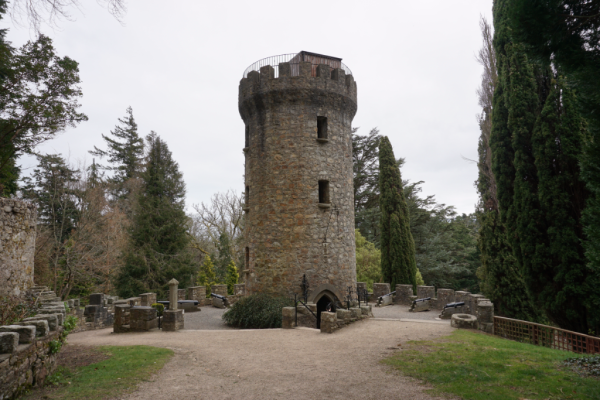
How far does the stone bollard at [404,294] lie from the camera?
17.6 m

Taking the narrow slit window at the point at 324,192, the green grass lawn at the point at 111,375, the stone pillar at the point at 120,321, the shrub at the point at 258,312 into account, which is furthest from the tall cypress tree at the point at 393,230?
the green grass lawn at the point at 111,375

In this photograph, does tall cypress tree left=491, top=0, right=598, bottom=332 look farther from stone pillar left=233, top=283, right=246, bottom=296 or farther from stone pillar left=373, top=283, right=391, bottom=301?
stone pillar left=233, top=283, right=246, bottom=296

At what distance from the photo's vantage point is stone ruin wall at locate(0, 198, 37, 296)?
8.25 meters

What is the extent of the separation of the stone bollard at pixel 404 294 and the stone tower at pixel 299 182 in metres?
4.43

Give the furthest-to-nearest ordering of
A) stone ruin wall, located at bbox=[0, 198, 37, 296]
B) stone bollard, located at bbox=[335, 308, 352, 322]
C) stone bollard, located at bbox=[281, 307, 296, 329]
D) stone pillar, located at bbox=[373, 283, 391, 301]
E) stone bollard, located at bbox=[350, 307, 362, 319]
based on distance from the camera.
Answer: stone pillar, located at bbox=[373, 283, 391, 301]
stone bollard, located at bbox=[350, 307, 362, 319]
stone bollard, located at bbox=[281, 307, 296, 329]
stone bollard, located at bbox=[335, 308, 352, 322]
stone ruin wall, located at bbox=[0, 198, 37, 296]

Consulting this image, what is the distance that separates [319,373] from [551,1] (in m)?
6.56

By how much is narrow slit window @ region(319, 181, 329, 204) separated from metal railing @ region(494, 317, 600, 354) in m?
7.10

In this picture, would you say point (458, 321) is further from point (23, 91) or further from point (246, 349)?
point (23, 91)

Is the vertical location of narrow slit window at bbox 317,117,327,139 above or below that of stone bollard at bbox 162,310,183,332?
above

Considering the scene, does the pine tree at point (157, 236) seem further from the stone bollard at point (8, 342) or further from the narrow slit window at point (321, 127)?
the stone bollard at point (8, 342)

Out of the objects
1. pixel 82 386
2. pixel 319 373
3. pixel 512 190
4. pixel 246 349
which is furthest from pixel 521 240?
pixel 82 386

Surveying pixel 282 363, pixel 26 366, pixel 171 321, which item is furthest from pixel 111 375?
pixel 171 321

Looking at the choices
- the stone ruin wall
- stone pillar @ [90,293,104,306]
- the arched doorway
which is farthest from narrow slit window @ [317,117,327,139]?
stone pillar @ [90,293,104,306]

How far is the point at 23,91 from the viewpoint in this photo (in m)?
12.3
